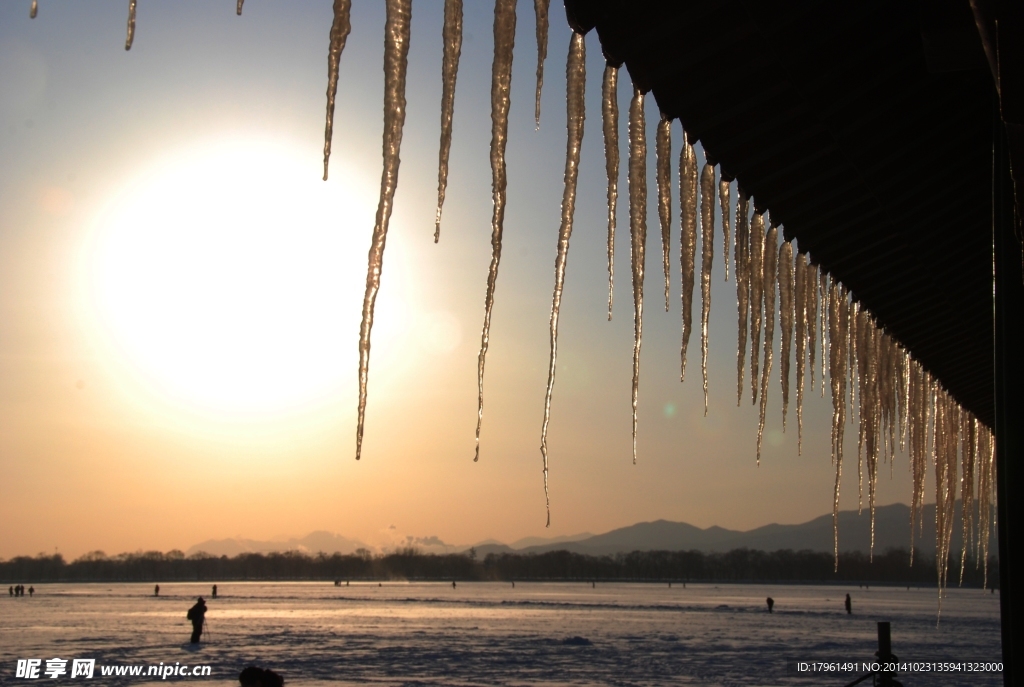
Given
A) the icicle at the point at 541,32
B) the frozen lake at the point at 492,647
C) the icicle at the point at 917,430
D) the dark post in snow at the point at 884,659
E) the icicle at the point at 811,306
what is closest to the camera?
the icicle at the point at 541,32

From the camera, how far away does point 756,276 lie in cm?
378

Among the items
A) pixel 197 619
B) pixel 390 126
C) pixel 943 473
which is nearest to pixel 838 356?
pixel 943 473

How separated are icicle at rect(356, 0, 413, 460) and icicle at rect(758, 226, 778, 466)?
7.64 ft

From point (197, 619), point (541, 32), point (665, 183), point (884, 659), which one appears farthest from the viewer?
point (197, 619)

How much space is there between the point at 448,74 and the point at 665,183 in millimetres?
1278

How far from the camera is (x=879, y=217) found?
362 centimetres

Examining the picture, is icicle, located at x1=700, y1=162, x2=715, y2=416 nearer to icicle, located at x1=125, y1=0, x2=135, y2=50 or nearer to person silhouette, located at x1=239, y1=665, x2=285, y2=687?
icicle, located at x1=125, y1=0, x2=135, y2=50

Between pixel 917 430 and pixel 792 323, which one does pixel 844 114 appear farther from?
pixel 917 430

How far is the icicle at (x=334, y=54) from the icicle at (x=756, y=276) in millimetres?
A: 2228

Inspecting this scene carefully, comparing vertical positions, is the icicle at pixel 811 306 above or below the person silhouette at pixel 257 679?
above

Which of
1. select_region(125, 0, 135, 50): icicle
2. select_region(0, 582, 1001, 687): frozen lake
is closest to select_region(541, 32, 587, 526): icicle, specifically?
select_region(125, 0, 135, 50): icicle

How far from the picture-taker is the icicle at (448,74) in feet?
6.36

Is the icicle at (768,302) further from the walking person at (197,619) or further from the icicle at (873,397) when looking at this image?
the walking person at (197,619)

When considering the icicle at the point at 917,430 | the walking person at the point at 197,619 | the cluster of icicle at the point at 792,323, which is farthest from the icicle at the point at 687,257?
the walking person at the point at 197,619
